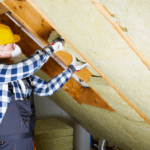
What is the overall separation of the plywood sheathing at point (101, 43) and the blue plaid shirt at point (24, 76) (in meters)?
0.32

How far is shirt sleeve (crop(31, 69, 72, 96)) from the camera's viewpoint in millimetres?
1698

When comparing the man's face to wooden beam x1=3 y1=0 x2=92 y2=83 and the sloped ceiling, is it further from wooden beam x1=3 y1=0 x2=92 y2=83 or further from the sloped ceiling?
the sloped ceiling

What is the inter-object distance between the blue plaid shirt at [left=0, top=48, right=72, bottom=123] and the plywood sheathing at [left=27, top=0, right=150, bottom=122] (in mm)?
321

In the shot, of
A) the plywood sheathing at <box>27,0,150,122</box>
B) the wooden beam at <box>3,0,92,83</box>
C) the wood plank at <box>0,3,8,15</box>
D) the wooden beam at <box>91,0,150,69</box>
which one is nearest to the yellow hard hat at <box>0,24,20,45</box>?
the wooden beam at <box>3,0,92,83</box>

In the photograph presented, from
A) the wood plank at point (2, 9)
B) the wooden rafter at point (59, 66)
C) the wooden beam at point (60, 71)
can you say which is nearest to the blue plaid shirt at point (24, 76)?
the wooden rafter at point (59, 66)

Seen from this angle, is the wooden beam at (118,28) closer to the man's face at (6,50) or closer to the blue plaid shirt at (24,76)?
the blue plaid shirt at (24,76)

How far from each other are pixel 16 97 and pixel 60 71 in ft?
2.72

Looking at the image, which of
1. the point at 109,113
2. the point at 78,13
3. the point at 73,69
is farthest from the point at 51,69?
the point at 78,13

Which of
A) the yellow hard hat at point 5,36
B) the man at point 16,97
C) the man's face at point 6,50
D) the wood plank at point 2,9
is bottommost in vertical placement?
the man at point 16,97

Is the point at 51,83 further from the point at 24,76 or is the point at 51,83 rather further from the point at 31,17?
the point at 31,17

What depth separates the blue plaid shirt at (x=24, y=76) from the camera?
131cm

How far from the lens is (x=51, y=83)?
5.61 ft

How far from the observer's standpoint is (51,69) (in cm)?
232

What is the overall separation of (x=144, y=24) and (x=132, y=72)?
1.53 feet
